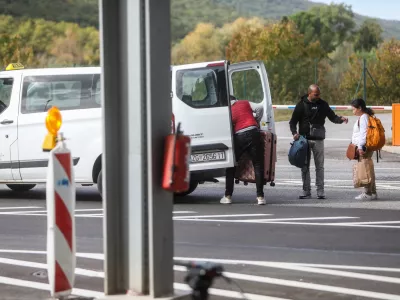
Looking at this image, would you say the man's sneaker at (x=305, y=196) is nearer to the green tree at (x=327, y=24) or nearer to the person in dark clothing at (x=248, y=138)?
the person in dark clothing at (x=248, y=138)

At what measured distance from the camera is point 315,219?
13.8 meters

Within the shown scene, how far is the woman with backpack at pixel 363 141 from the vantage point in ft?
52.9

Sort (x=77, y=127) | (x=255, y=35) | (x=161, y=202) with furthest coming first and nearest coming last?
(x=255, y=35) < (x=77, y=127) < (x=161, y=202)

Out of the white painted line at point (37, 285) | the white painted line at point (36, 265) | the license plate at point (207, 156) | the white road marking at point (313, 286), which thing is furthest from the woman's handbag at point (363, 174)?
the white painted line at point (37, 285)

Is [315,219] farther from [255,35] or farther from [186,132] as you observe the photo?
[255,35]

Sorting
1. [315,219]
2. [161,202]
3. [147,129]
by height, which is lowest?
[315,219]

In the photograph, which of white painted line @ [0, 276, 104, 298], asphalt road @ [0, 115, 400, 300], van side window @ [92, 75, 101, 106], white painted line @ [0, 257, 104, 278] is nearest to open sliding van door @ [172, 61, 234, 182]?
asphalt road @ [0, 115, 400, 300]

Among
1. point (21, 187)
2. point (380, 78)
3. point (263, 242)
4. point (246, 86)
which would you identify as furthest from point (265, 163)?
point (380, 78)

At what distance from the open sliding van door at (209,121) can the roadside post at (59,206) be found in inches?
299

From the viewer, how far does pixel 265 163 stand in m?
15.8

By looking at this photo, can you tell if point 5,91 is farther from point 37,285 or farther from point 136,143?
point 136,143

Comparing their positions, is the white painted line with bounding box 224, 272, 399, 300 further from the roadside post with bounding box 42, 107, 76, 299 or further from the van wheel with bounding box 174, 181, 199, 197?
the van wheel with bounding box 174, 181, 199, 197

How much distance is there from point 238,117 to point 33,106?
300 centimetres

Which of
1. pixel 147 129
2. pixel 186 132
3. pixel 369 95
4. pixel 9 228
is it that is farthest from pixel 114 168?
pixel 369 95
